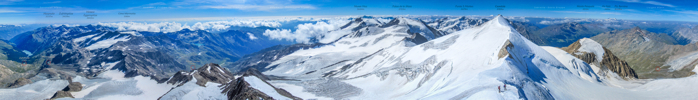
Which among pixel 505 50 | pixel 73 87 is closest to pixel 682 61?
pixel 505 50

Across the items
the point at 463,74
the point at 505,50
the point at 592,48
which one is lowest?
the point at 463,74

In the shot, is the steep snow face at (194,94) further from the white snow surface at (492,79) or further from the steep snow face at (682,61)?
the steep snow face at (682,61)

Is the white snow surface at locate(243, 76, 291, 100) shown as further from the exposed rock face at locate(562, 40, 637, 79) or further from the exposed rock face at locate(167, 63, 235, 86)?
the exposed rock face at locate(562, 40, 637, 79)

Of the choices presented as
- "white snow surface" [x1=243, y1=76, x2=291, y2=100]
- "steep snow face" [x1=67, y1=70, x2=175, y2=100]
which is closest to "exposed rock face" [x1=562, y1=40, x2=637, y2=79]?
"white snow surface" [x1=243, y1=76, x2=291, y2=100]

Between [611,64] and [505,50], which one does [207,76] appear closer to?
[505,50]

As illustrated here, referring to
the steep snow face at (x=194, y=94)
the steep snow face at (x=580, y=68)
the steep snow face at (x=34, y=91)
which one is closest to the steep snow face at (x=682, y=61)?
the steep snow face at (x=580, y=68)

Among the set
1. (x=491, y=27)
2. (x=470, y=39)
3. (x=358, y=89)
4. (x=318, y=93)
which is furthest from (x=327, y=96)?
(x=491, y=27)

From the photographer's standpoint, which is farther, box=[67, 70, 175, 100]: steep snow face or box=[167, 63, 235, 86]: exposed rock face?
box=[67, 70, 175, 100]: steep snow face

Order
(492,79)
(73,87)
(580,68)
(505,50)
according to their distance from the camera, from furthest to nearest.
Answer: (73,87)
(580,68)
(505,50)
(492,79)

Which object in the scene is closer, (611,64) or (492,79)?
(492,79)
